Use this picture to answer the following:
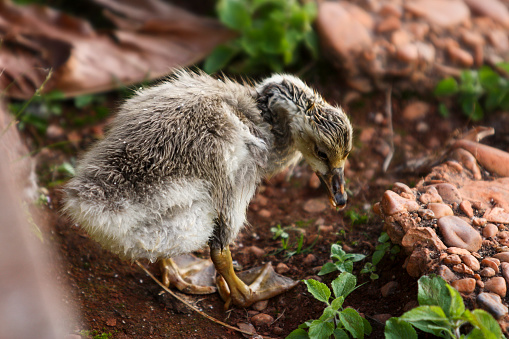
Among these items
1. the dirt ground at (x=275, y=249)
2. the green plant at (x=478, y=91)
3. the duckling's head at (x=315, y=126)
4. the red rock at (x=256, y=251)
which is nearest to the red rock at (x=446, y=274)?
the dirt ground at (x=275, y=249)

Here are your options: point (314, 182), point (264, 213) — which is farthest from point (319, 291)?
point (314, 182)

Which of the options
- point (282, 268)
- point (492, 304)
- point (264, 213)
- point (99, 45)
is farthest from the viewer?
point (99, 45)

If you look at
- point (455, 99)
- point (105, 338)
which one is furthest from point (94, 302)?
point (455, 99)

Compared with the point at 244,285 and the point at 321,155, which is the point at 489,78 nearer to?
the point at 321,155

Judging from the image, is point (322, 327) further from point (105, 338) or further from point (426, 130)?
point (426, 130)

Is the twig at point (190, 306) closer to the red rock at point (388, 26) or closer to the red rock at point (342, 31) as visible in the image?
the red rock at point (342, 31)

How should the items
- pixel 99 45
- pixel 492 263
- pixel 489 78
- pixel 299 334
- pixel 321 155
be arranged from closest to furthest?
1. pixel 492 263
2. pixel 299 334
3. pixel 321 155
4. pixel 489 78
5. pixel 99 45
